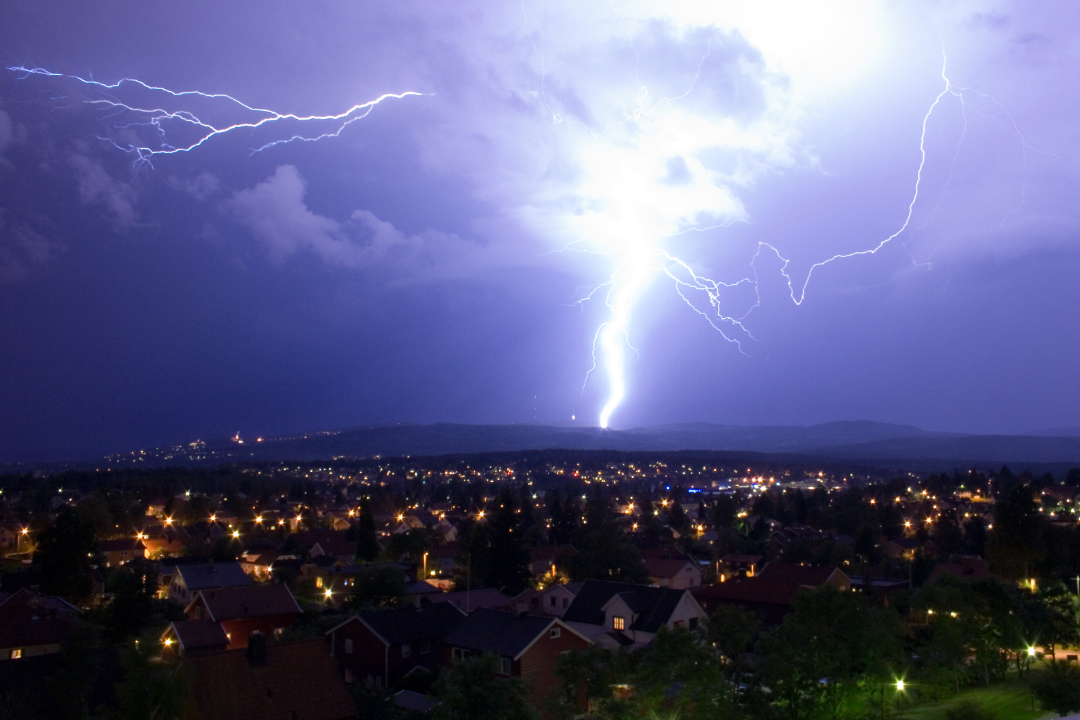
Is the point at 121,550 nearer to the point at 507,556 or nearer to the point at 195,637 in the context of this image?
the point at 507,556

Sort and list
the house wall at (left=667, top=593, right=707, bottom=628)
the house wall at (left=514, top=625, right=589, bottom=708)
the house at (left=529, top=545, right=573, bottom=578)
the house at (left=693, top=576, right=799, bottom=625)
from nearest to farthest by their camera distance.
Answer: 1. the house wall at (left=514, top=625, right=589, bottom=708)
2. the house wall at (left=667, top=593, right=707, bottom=628)
3. the house at (left=693, top=576, right=799, bottom=625)
4. the house at (left=529, top=545, right=573, bottom=578)

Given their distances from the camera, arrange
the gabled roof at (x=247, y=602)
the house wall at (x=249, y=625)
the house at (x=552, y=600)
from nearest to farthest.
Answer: the house wall at (x=249, y=625) → the gabled roof at (x=247, y=602) → the house at (x=552, y=600)

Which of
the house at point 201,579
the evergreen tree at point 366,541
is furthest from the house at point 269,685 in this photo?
the evergreen tree at point 366,541

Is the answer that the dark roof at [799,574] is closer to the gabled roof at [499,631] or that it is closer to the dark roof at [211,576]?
the gabled roof at [499,631]

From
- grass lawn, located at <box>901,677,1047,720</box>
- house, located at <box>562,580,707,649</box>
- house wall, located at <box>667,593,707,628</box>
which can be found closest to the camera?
grass lawn, located at <box>901,677,1047,720</box>

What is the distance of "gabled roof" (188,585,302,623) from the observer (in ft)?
75.0

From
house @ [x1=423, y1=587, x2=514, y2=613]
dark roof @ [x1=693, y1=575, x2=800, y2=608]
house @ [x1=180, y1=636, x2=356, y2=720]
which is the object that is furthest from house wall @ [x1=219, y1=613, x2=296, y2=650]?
dark roof @ [x1=693, y1=575, x2=800, y2=608]

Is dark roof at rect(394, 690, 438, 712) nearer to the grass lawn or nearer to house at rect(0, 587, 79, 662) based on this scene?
house at rect(0, 587, 79, 662)

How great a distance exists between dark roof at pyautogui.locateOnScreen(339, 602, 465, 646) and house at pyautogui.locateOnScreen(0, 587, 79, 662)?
7.17 metres

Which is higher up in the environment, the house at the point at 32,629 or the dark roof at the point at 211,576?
the house at the point at 32,629

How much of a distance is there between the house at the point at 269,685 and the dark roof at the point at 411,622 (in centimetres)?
629

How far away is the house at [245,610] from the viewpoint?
22733 millimetres

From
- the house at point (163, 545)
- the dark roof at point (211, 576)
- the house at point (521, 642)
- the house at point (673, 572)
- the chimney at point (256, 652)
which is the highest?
the chimney at point (256, 652)

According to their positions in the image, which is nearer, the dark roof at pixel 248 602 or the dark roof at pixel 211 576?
the dark roof at pixel 248 602
